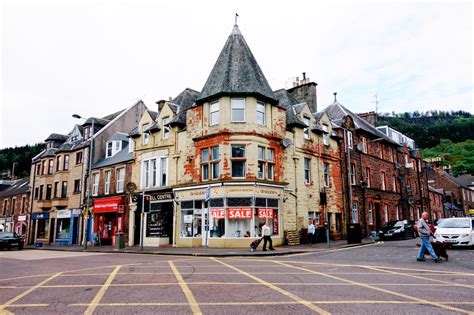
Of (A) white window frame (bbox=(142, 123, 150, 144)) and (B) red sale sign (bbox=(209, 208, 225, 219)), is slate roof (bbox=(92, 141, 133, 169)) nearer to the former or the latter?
(A) white window frame (bbox=(142, 123, 150, 144))

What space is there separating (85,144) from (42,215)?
10400 millimetres

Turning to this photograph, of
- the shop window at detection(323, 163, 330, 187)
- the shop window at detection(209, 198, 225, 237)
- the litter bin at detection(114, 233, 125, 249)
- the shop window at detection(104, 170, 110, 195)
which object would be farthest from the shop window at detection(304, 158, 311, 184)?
the shop window at detection(104, 170, 110, 195)

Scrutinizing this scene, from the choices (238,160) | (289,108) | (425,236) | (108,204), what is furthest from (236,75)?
(108,204)

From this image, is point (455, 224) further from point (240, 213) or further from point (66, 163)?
point (66, 163)

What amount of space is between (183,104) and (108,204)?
11422 mm

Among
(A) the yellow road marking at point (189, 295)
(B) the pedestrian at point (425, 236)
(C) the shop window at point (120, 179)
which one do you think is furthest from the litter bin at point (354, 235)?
(C) the shop window at point (120, 179)

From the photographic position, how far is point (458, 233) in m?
18.2

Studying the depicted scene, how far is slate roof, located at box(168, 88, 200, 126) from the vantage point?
86.3 ft

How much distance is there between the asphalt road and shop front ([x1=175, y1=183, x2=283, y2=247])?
33.1 ft

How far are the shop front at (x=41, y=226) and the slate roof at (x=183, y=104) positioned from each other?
21.4 metres

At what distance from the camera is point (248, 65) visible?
2520 cm

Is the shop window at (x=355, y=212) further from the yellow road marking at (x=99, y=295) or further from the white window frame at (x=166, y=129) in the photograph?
the yellow road marking at (x=99, y=295)

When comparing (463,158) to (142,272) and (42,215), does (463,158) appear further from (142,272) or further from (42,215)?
(142,272)

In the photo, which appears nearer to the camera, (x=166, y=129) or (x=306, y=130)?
(x=166, y=129)
